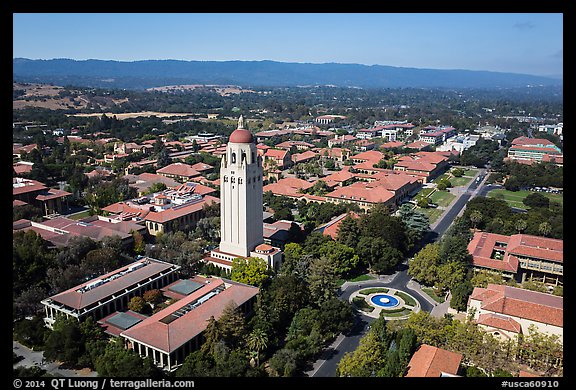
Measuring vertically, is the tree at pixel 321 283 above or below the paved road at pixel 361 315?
above

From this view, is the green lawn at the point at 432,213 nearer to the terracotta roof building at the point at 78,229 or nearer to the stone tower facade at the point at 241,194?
the stone tower facade at the point at 241,194

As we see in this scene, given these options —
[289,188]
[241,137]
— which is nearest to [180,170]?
[289,188]

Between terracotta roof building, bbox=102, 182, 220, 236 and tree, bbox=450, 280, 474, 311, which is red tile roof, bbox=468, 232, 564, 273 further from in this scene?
terracotta roof building, bbox=102, 182, 220, 236

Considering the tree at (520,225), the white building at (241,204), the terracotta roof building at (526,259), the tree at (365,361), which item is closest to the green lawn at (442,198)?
the tree at (520,225)

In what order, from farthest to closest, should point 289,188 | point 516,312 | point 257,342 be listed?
point 289,188, point 516,312, point 257,342

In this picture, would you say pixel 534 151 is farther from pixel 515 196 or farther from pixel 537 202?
pixel 537 202

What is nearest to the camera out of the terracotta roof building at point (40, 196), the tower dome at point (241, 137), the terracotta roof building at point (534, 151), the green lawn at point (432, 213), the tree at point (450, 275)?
the tree at point (450, 275)
